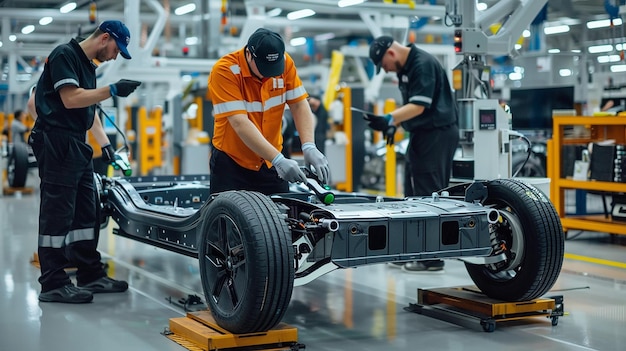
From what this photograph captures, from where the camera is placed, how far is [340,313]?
493 centimetres

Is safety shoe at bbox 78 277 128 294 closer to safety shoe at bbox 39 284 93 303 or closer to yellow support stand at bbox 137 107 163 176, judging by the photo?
safety shoe at bbox 39 284 93 303

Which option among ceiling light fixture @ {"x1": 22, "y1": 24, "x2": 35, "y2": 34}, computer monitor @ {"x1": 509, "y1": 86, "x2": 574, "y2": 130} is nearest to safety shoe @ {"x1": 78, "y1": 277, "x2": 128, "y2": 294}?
computer monitor @ {"x1": 509, "y1": 86, "x2": 574, "y2": 130}

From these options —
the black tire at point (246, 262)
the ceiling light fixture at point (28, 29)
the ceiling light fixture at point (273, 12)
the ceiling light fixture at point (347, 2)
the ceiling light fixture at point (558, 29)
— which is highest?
the ceiling light fixture at point (273, 12)

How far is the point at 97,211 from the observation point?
6.05 metres

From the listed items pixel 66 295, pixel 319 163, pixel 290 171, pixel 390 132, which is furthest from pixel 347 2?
pixel 290 171

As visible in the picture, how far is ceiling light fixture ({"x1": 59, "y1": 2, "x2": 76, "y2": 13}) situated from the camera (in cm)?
1970

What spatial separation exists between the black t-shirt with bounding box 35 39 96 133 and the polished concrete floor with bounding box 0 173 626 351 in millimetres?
1138

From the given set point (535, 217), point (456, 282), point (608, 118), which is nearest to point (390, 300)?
point (456, 282)

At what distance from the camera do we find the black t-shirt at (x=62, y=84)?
514 cm

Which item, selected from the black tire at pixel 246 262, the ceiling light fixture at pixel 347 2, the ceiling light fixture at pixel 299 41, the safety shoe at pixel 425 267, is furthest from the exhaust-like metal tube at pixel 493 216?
the ceiling light fixture at pixel 299 41

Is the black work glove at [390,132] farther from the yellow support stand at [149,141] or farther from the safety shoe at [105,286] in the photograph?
the yellow support stand at [149,141]

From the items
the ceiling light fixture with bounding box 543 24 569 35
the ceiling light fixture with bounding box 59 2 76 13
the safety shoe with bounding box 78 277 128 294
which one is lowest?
the safety shoe with bounding box 78 277 128 294

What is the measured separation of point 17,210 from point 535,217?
347 inches

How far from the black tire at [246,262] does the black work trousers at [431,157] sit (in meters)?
2.57
